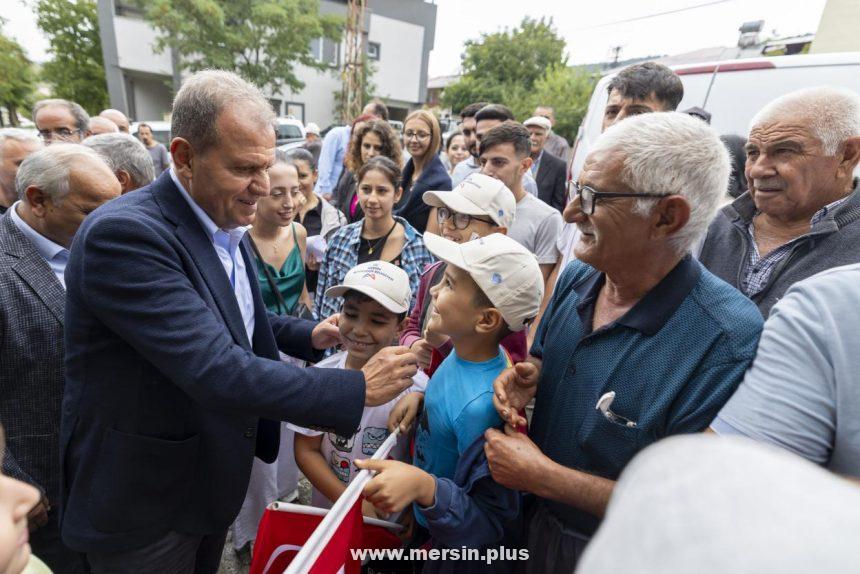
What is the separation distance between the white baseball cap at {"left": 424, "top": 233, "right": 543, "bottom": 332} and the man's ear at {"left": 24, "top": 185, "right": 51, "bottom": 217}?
176 cm

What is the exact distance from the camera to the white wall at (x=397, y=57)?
29328 millimetres

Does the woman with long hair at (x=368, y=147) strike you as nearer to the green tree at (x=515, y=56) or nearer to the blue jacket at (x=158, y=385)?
the blue jacket at (x=158, y=385)

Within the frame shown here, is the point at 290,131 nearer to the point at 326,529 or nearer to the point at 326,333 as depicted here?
the point at 326,333

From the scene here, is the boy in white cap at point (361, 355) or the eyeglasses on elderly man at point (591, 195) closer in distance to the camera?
the eyeglasses on elderly man at point (591, 195)

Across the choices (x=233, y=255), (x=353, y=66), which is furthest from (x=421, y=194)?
(x=353, y=66)

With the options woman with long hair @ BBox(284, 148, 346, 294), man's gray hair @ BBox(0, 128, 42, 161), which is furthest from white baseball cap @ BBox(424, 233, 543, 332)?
man's gray hair @ BBox(0, 128, 42, 161)

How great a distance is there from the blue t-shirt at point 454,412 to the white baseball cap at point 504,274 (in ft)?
0.69

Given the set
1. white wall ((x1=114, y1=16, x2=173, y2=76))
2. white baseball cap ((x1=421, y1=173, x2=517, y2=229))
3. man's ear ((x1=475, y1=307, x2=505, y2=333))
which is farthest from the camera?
white wall ((x1=114, y1=16, x2=173, y2=76))

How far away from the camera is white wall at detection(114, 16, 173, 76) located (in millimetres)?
21172

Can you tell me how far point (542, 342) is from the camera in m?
1.75

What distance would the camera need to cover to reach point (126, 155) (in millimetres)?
3004

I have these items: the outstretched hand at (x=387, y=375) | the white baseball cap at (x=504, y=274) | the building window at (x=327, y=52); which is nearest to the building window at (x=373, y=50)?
the building window at (x=327, y=52)

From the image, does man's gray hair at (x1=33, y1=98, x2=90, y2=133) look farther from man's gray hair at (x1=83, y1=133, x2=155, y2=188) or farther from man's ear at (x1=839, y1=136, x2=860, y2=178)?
man's ear at (x1=839, y1=136, x2=860, y2=178)

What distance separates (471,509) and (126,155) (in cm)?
313
